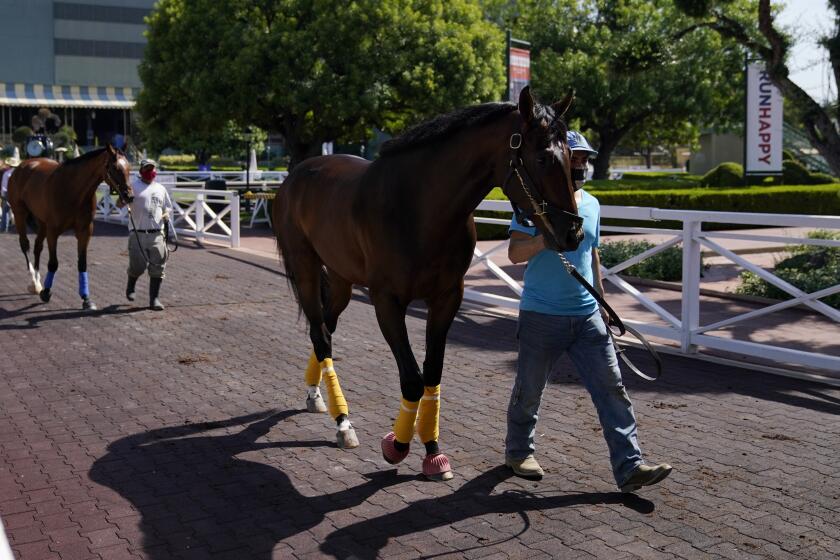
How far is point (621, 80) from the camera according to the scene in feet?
95.2

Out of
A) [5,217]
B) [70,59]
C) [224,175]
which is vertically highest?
[70,59]

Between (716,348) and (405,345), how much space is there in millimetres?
4593

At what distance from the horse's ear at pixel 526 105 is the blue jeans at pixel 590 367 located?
1.16 m

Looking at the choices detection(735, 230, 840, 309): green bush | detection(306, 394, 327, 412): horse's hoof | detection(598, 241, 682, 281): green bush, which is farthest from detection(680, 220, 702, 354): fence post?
detection(598, 241, 682, 281): green bush

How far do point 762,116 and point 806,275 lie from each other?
26.9 feet

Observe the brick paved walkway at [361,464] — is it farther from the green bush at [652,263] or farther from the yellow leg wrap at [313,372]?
the green bush at [652,263]

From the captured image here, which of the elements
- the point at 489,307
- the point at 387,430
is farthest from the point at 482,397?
the point at 489,307

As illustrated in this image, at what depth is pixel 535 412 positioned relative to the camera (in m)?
5.33

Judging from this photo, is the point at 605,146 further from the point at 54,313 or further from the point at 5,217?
the point at 54,313

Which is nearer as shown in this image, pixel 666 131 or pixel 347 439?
pixel 347 439

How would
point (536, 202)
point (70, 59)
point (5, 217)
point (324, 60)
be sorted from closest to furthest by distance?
point (536, 202) → point (5, 217) → point (324, 60) → point (70, 59)

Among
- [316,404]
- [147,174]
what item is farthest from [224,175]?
[316,404]

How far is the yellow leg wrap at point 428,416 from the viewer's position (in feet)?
17.6

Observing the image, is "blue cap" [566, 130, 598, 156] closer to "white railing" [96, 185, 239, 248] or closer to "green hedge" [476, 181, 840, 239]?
"white railing" [96, 185, 239, 248]
